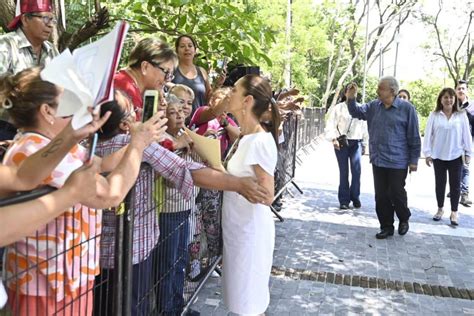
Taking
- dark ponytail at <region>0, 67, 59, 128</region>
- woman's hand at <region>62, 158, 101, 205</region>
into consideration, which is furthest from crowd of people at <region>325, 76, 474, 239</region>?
woman's hand at <region>62, 158, 101, 205</region>

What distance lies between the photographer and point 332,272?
515 centimetres

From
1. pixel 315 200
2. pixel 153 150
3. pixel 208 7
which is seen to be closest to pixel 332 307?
pixel 153 150

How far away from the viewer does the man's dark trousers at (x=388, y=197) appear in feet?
20.7

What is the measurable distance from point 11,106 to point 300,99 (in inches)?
200

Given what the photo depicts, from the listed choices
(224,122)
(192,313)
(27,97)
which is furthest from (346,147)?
(27,97)

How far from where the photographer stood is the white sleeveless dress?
3.03 metres

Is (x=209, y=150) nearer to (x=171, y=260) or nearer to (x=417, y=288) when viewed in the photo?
(x=171, y=260)

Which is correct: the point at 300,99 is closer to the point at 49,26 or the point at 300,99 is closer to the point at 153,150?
the point at 49,26

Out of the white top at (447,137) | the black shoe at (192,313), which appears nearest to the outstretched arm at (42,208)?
the black shoe at (192,313)

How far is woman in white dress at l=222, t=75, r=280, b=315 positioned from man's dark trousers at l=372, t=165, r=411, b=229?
358cm

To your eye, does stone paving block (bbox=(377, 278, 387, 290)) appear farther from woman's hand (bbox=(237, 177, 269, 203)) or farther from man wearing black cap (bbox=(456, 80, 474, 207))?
man wearing black cap (bbox=(456, 80, 474, 207))

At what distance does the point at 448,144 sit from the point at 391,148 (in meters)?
1.38

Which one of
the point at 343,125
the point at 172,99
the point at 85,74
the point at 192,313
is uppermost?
the point at 85,74

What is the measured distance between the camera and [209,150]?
2.99 meters
